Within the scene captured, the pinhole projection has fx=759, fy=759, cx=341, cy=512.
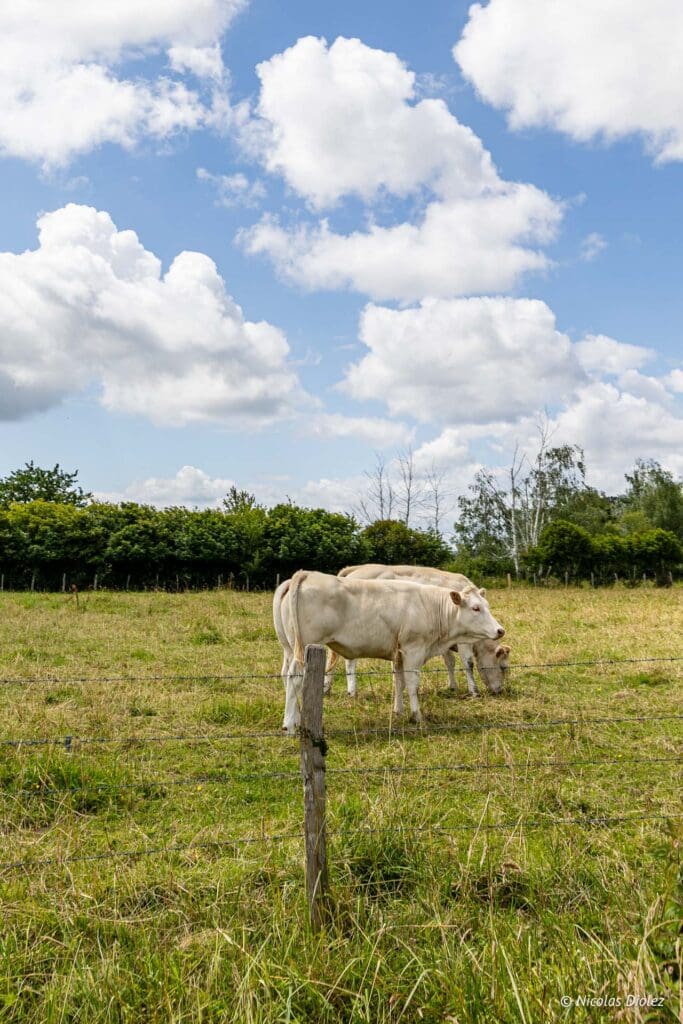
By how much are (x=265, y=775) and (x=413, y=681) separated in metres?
3.61

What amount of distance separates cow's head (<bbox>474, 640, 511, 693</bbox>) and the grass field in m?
0.98

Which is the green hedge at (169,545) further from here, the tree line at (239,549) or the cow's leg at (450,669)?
the cow's leg at (450,669)

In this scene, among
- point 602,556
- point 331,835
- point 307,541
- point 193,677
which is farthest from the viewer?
point 602,556

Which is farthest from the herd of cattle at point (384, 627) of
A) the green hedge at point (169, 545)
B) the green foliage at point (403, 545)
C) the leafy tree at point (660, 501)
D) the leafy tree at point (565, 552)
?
the leafy tree at point (660, 501)

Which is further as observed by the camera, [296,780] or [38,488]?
[38,488]

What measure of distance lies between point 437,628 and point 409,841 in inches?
226

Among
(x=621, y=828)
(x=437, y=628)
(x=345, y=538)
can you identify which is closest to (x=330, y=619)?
(x=437, y=628)

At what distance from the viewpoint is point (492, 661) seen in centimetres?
1094

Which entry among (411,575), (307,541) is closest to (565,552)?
(307,541)

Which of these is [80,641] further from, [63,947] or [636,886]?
[636,886]

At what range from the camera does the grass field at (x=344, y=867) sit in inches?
129

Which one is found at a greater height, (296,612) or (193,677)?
(296,612)

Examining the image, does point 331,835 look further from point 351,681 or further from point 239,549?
point 239,549

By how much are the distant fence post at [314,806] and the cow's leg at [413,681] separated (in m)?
5.09
